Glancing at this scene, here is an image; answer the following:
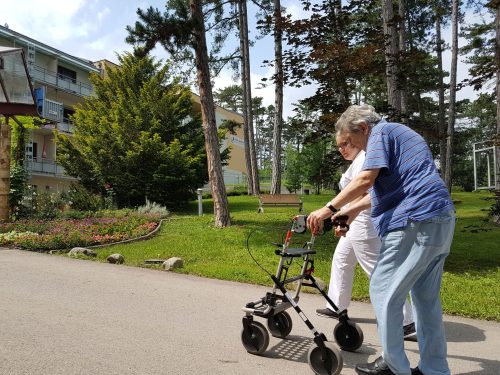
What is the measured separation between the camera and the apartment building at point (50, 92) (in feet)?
107

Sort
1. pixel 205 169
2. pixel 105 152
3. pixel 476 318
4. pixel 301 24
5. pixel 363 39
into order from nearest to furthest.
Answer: pixel 476 318 → pixel 301 24 → pixel 363 39 → pixel 105 152 → pixel 205 169

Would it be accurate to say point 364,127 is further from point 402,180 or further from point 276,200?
point 276,200

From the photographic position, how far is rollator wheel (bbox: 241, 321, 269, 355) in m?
4.08

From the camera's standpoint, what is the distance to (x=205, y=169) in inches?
867

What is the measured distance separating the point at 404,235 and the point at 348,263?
2.05 metres

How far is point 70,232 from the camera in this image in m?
12.0

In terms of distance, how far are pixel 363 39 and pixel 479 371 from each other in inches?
362

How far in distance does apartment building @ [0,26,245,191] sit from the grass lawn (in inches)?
729

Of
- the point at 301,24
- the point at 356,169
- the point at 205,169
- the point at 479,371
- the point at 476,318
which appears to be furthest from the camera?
the point at 205,169

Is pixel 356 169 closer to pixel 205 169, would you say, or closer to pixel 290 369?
pixel 290 369

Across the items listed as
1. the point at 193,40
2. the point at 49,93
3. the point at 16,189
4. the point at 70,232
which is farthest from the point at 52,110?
the point at 70,232

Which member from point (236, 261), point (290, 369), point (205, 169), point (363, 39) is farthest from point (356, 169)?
point (205, 169)

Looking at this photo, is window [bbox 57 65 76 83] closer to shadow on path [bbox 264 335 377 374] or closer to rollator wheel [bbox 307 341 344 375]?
shadow on path [bbox 264 335 377 374]

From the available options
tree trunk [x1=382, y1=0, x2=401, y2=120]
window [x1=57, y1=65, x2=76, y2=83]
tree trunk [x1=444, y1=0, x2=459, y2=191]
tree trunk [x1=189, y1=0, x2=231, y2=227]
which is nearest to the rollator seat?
tree trunk [x1=382, y1=0, x2=401, y2=120]
